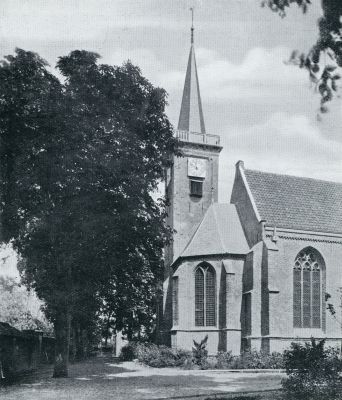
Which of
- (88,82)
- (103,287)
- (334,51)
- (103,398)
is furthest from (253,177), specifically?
(334,51)

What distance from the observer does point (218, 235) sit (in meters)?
33.3

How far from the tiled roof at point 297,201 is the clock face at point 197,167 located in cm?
372

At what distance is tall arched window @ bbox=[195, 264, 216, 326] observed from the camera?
32.3 metres

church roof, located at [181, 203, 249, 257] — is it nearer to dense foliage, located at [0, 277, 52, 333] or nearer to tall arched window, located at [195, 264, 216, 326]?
tall arched window, located at [195, 264, 216, 326]

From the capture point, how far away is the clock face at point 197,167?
37.8 m

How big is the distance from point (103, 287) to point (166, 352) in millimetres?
8345

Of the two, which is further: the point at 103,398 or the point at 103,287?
the point at 103,287

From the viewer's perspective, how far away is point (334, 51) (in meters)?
8.66

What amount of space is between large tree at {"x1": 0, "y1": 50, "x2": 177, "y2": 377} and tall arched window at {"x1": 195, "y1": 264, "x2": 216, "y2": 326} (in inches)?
441

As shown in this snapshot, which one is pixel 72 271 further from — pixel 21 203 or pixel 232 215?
pixel 232 215

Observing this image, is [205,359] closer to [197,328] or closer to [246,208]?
[197,328]

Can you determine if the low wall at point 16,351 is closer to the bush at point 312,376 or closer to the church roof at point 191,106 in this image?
the bush at point 312,376

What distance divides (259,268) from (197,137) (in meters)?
11.9

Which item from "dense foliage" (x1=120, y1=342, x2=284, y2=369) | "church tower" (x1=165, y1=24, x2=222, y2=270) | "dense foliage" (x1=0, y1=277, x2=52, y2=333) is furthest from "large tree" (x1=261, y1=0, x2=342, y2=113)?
"dense foliage" (x1=0, y1=277, x2=52, y2=333)
